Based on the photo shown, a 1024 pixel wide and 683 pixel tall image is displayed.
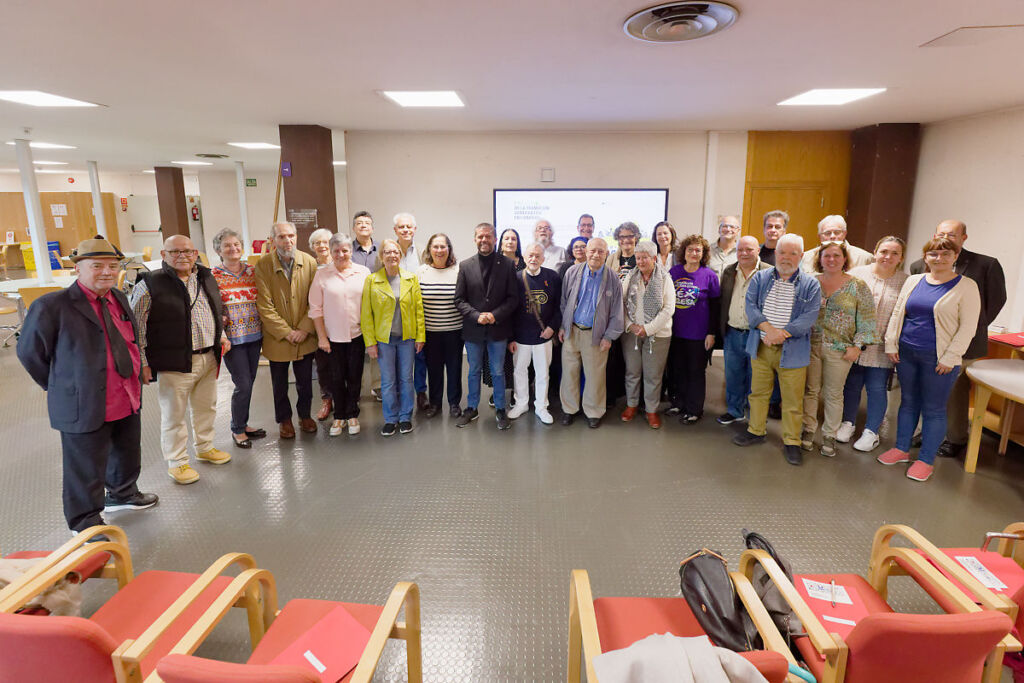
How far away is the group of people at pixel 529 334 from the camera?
3066 millimetres

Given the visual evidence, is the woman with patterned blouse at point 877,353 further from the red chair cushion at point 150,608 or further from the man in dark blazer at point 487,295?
the red chair cushion at point 150,608

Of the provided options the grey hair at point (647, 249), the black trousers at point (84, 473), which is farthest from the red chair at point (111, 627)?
the grey hair at point (647, 249)

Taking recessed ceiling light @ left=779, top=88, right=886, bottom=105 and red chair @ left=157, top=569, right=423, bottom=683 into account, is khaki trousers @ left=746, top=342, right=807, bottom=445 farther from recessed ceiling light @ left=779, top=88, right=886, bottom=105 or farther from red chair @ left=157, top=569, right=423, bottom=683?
red chair @ left=157, top=569, right=423, bottom=683

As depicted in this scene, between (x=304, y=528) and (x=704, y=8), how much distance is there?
3482mm

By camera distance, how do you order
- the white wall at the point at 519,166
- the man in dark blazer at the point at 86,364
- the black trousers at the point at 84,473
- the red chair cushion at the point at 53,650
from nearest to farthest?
1. the red chair cushion at the point at 53,650
2. the man in dark blazer at the point at 86,364
3. the black trousers at the point at 84,473
4. the white wall at the point at 519,166

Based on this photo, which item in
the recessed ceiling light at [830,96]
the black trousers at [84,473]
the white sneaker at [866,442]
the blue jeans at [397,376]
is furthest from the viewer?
the recessed ceiling light at [830,96]

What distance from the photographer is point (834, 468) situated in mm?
3613

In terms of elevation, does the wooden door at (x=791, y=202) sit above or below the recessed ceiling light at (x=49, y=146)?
below

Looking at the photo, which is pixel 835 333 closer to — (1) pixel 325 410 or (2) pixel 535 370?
(2) pixel 535 370

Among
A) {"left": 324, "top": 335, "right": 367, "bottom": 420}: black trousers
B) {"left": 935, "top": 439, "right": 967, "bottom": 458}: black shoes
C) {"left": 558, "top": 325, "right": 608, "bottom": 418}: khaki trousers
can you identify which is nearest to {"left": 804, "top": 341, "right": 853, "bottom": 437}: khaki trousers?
{"left": 935, "top": 439, "right": 967, "bottom": 458}: black shoes

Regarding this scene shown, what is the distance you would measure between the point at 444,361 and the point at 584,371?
1154 millimetres

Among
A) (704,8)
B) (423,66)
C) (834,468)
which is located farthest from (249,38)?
(834,468)

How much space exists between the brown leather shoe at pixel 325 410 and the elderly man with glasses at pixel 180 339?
964mm

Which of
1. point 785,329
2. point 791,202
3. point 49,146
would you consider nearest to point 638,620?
point 785,329
